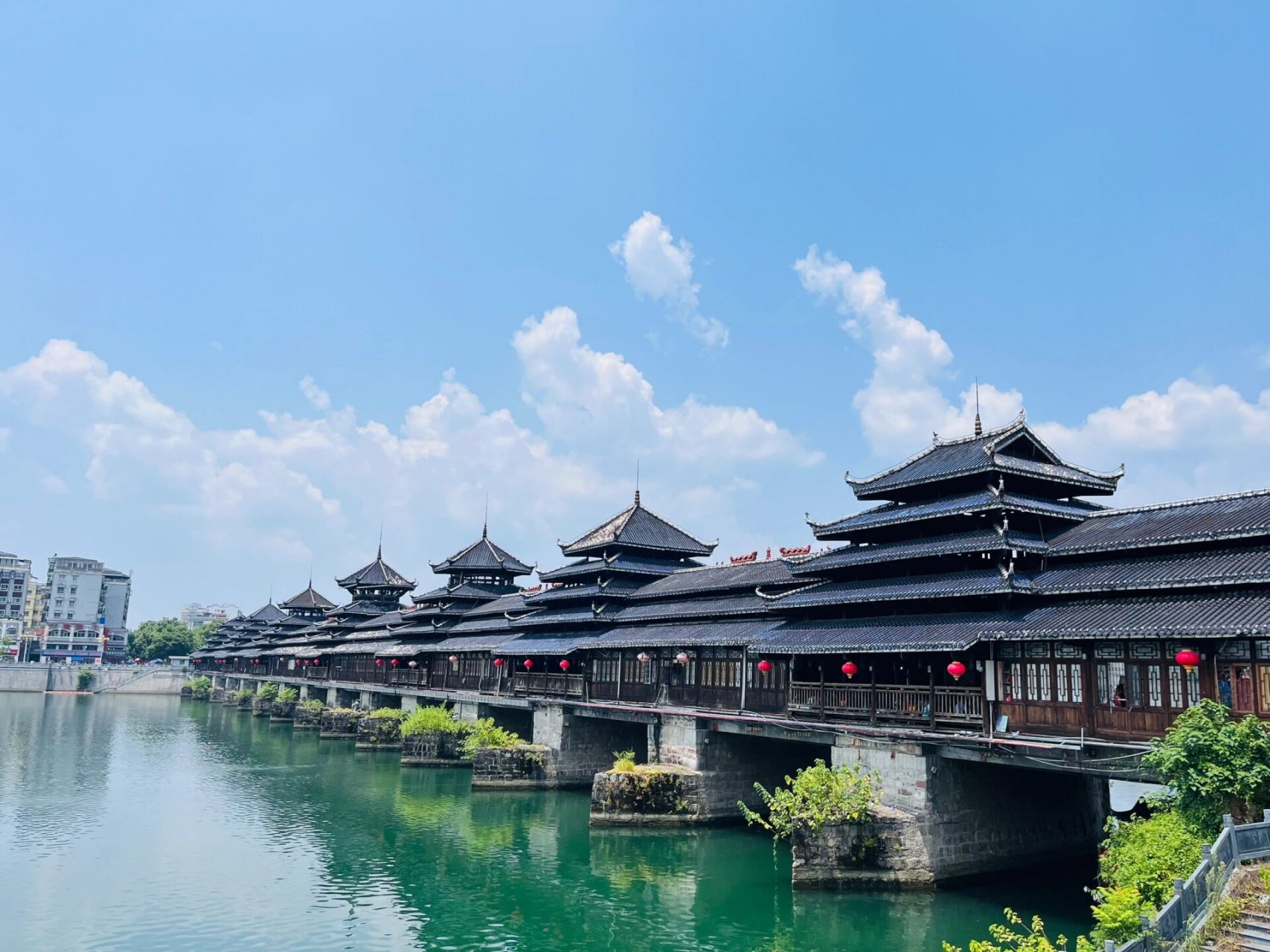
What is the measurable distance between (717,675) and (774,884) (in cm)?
Answer: 990

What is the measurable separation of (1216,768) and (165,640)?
6491 inches

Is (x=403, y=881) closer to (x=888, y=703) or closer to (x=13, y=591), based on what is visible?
(x=888, y=703)

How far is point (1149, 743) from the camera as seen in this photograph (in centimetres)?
1961

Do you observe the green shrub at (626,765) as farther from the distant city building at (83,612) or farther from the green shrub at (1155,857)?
the distant city building at (83,612)

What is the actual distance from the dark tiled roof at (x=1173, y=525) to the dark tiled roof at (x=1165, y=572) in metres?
0.39

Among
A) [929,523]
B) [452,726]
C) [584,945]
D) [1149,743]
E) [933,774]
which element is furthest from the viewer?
[452,726]

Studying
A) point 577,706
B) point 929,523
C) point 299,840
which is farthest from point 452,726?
point 929,523

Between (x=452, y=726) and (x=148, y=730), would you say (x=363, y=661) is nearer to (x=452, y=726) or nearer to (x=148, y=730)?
(x=148, y=730)

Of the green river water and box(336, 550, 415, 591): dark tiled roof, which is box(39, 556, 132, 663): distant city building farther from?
the green river water

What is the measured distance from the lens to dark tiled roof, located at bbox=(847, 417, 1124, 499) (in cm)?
2752

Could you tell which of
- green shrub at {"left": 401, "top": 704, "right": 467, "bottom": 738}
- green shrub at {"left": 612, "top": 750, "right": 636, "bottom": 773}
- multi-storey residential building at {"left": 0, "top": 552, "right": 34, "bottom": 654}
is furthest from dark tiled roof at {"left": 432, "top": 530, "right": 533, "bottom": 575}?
multi-storey residential building at {"left": 0, "top": 552, "right": 34, "bottom": 654}

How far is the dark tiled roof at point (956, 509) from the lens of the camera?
86.1ft

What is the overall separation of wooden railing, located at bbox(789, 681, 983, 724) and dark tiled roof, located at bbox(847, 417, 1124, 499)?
6.61 m

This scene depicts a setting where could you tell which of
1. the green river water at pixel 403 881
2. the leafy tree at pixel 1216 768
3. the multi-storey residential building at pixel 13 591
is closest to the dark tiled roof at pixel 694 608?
the green river water at pixel 403 881
